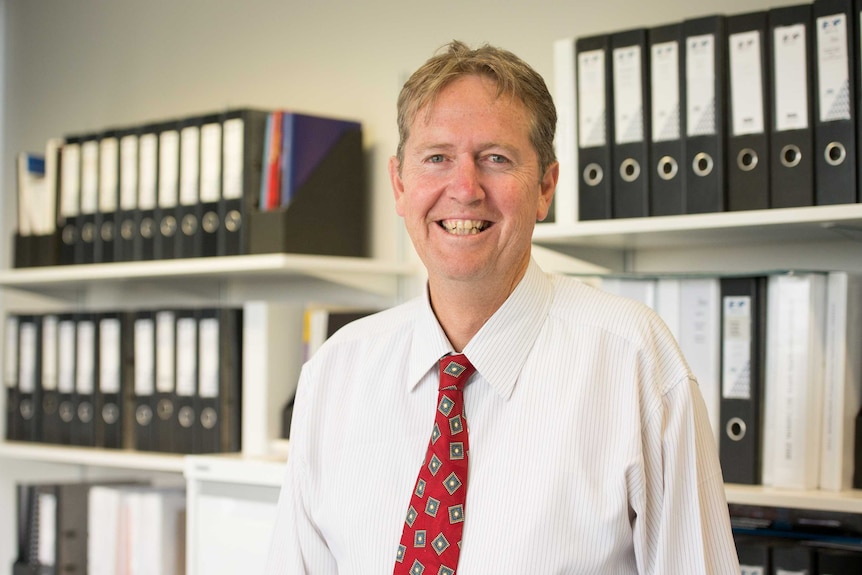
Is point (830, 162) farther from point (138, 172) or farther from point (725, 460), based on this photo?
point (138, 172)

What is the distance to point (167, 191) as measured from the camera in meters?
2.51

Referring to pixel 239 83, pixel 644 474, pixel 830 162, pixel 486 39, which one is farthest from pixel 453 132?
pixel 239 83

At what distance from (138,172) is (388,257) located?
64 cm

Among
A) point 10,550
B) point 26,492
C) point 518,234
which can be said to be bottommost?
point 10,550

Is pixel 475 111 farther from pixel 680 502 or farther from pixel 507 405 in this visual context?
pixel 680 502

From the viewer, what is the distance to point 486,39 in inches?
93.9

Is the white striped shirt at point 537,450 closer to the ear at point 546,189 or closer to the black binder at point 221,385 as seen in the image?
the ear at point 546,189

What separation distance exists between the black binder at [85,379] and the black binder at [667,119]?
1551mm

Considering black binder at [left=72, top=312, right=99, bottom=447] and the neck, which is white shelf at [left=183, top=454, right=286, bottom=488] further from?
the neck

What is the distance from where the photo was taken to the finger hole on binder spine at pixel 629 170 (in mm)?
1793

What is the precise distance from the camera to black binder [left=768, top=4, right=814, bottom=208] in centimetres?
165

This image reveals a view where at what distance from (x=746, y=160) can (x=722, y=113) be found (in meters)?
0.09

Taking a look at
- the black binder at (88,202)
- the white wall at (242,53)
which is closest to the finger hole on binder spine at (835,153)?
the white wall at (242,53)

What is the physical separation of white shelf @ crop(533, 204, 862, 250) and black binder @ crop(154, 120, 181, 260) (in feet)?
3.30
